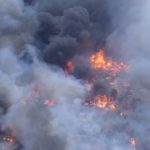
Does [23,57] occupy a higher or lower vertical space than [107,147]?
higher

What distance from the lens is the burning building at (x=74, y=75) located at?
4119 cm

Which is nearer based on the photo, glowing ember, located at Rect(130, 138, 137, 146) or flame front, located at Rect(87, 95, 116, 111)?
glowing ember, located at Rect(130, 138, 137, 146)

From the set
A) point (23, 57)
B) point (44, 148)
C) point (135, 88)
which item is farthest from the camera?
point (23, 57)

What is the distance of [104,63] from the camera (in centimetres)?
5222

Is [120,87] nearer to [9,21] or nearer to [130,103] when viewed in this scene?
[130,103]

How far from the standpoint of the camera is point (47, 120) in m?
41.1

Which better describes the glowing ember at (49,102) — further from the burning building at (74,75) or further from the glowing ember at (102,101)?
the glowing ember at (102,101)

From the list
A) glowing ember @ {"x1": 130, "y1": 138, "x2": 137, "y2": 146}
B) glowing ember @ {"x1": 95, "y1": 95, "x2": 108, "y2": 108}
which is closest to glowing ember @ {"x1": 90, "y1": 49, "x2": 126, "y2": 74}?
glowing ember @ {"x1": 95, "y1": 95, "x2": 108, "y2": 108}

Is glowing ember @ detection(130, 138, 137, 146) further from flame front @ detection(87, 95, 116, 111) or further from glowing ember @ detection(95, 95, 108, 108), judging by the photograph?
glowing ember @ detection(95, 95, 108, 108)

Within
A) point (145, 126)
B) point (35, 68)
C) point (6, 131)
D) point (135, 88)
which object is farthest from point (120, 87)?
point (6, 131)

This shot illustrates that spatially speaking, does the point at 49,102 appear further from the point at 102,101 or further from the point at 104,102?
the point at 104,102

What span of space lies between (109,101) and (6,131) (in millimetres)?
10782

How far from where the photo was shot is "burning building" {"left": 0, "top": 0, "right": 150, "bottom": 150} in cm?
4119

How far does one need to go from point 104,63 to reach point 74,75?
16.2ft
